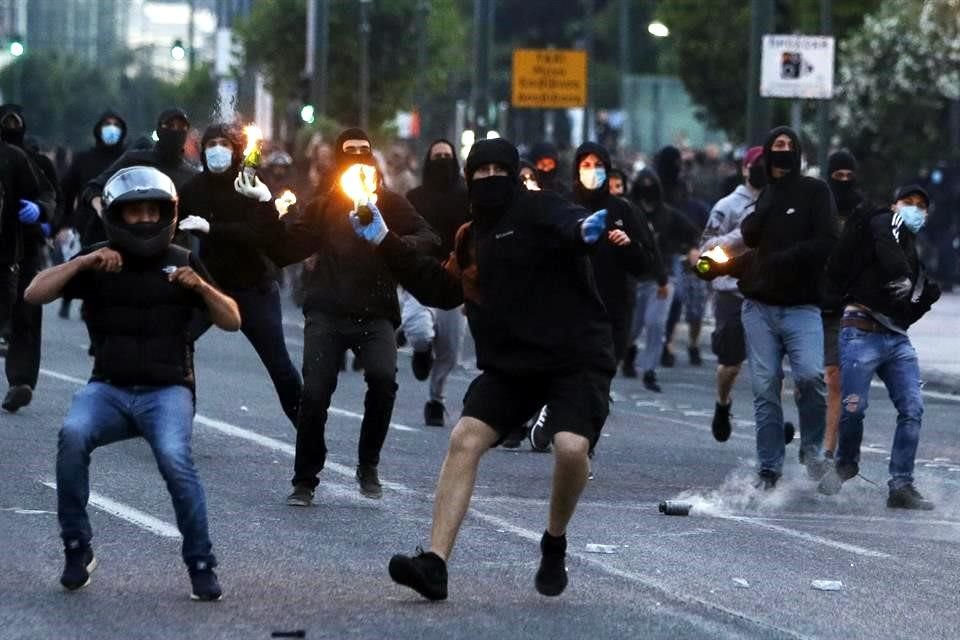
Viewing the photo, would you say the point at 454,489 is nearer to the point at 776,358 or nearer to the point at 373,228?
the point at 373,228

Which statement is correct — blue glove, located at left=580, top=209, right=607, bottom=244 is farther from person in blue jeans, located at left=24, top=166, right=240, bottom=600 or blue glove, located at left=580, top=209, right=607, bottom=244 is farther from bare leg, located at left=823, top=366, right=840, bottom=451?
bare leg, located at left=823, top=366, right=840, bottom=451

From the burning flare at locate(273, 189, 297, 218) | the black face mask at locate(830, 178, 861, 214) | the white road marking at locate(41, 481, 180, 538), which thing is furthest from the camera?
the black face mask at locate(830, 178, 861, 214)

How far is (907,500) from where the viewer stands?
13.7 m

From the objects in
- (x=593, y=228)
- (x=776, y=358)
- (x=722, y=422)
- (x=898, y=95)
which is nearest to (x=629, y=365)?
(x=722, y=422)

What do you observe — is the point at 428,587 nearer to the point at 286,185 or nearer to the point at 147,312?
the point at 147,312

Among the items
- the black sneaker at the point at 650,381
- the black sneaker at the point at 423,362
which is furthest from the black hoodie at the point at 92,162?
the black sneaker at the point at 650,381

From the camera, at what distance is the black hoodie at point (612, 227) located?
15602mm

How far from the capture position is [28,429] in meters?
15.6

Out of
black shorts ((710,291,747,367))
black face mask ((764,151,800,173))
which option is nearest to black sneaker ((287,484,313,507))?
black face mask ((764,151,800,173))

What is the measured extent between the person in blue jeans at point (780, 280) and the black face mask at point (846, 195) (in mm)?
1812

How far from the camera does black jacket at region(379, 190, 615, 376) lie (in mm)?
9961

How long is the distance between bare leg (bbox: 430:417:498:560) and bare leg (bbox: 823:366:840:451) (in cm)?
559

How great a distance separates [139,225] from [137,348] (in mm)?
430

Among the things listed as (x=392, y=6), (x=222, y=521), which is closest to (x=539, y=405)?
(x=222, y=521)
